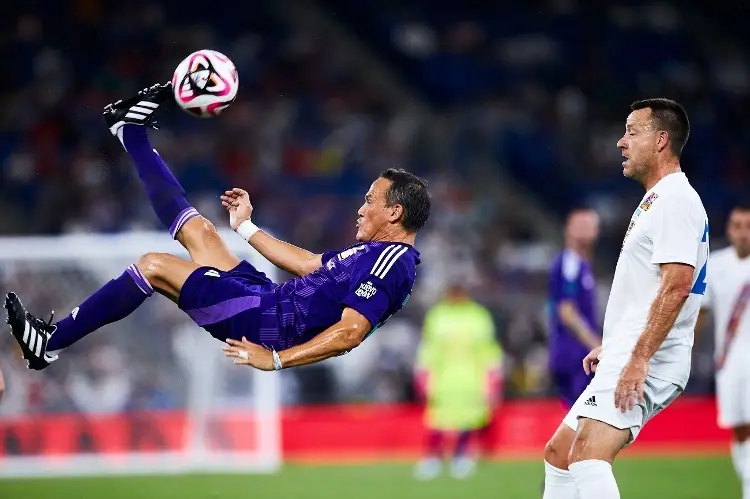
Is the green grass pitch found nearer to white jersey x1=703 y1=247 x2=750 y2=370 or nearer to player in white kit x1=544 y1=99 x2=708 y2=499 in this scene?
white jersey x1=703 y1=247 x2=750 y2=370

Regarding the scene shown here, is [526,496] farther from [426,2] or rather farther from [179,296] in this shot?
[426,2]

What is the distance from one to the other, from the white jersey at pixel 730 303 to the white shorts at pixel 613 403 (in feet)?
9.66

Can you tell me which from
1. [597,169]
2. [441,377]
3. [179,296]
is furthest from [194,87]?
[597,169]

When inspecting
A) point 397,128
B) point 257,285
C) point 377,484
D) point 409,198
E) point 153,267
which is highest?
point 397,128

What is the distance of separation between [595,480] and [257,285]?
2372 mm

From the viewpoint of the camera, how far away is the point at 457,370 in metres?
13.9

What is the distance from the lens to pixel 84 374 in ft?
41.7

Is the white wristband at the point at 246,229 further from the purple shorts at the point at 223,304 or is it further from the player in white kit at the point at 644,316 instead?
the player in white kit at the point at 644,316

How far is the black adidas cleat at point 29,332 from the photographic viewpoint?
6258mm

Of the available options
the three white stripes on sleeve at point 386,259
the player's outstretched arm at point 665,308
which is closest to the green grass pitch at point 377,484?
the three white stripes on sleeve at point 386,259

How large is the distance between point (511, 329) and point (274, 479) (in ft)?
16.6

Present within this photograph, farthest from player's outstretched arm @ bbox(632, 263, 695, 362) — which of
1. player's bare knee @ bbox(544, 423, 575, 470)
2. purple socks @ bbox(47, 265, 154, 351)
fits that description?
purple socks @ bbox(47, 265, 154, 351)

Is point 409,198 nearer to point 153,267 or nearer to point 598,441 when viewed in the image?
point 153,267

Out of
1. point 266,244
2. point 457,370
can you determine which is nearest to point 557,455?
point 266,244
